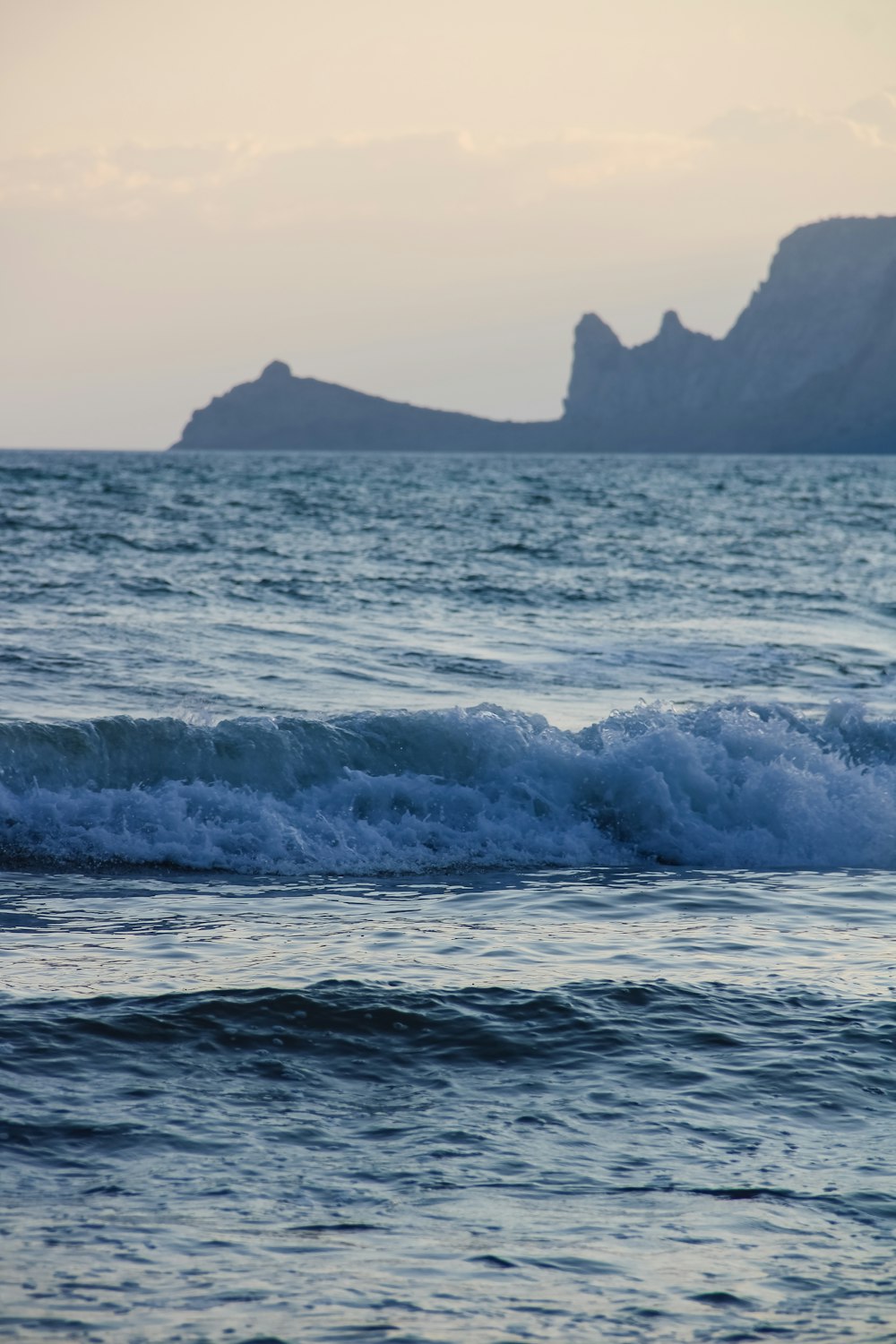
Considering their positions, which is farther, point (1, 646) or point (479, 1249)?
point (1, 646)

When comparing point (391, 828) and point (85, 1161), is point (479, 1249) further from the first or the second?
point (391, 828)

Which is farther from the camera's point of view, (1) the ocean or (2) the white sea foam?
(2) the white sea foam

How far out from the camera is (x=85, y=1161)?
17.1 ft

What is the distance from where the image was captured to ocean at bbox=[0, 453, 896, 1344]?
14.9 feet

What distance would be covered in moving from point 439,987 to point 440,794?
467cm

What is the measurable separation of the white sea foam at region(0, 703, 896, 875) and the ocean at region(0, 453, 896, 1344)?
0.04 meters

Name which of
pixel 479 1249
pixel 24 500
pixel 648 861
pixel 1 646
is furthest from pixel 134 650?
pixel 24 500

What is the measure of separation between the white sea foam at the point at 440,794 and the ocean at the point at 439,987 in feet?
0.13

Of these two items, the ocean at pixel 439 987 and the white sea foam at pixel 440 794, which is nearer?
the ocean at pixel 439 987

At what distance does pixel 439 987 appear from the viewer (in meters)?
7.13

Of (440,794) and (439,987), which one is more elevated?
(440,794)

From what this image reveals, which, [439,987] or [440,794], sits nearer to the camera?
[439,987]

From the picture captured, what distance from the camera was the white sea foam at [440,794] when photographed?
10695 millimetres

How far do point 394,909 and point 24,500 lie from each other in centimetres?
3797
